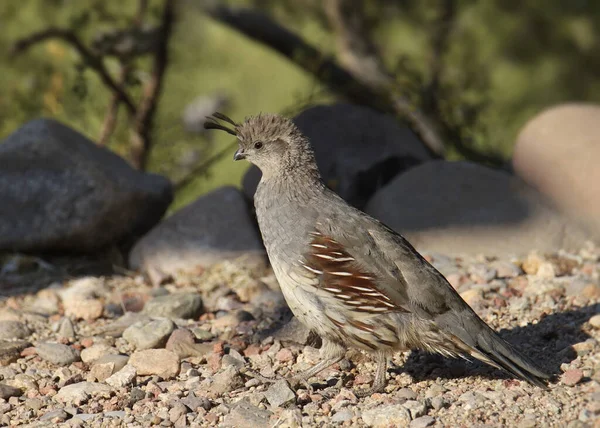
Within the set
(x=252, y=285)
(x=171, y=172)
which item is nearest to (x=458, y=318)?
(x=252, y=285)

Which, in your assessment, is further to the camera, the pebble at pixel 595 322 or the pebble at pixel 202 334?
the pebble at pixel 202 334

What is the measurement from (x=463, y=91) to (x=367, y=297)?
521 cm

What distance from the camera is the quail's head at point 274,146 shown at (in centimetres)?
474

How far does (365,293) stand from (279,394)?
0.64 meters

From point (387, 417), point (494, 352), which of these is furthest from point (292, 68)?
point (387, 417)

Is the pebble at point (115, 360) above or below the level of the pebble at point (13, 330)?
below

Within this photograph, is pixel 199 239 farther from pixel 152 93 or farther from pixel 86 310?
pixel 152 93

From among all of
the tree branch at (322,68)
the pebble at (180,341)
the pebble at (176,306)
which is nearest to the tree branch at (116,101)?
the tree branch at (322,68)

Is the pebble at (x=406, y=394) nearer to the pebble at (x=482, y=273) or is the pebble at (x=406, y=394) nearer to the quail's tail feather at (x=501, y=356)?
the quail's tail feather at (x=501, y=356)

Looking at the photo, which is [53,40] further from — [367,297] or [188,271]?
[367,297]

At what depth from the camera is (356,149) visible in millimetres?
7246

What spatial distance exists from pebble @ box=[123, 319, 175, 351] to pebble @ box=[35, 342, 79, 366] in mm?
315

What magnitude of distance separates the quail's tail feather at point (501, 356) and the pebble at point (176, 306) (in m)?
1.87

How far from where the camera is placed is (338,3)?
8703 millimetres
